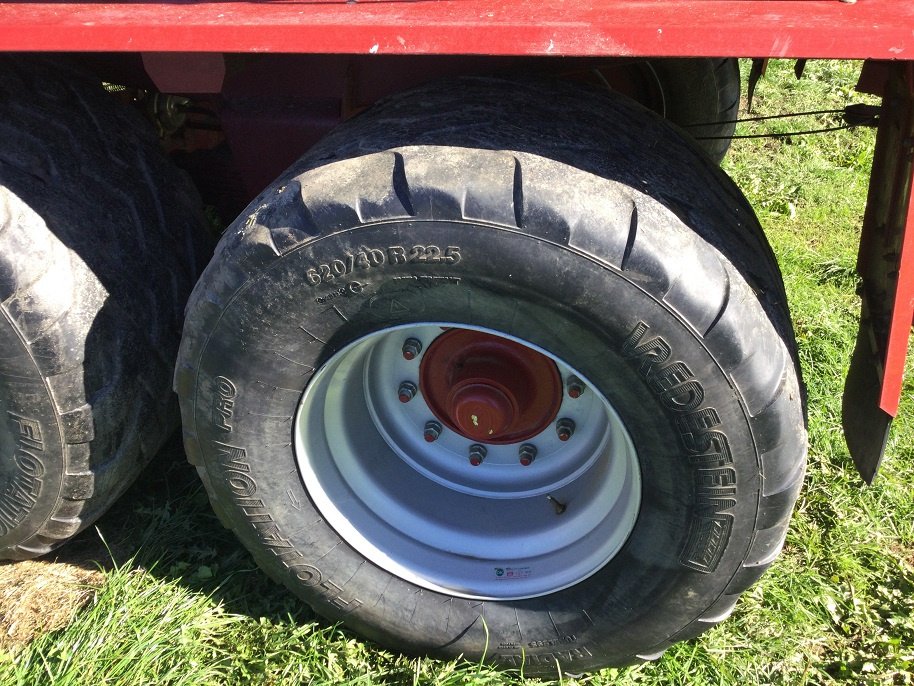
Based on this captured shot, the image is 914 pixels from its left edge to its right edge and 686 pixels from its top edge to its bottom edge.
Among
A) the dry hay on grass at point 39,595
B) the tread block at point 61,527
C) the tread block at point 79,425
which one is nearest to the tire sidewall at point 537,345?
the tread block at point 79,425

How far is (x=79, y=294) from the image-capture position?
6.24 feet

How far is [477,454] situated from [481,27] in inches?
44.2

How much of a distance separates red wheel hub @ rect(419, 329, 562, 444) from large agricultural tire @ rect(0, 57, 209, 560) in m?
0.67

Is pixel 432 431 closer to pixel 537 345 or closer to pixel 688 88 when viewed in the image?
pixel 537 345

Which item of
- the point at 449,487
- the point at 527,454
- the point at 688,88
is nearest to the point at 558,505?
the point at 527,454

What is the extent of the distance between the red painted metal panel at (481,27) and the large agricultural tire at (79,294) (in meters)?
0.43

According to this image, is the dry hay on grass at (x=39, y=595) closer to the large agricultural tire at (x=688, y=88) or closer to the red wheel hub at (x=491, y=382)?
→ the red wheel hub at (x=491, y=382)

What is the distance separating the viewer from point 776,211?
158 inches

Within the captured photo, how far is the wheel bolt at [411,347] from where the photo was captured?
6.84 feet

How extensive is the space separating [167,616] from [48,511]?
15.6 inches

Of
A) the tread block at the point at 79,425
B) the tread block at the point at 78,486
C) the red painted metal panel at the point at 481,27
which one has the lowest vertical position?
the tread block at the point at 78,486

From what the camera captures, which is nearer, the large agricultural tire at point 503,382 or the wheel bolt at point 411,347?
the large agricultural tire at point 503,382

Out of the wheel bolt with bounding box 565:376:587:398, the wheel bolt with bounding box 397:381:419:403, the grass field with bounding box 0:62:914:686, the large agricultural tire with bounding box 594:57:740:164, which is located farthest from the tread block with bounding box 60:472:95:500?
the large agricultural tire with bounding box 594:57:740:164

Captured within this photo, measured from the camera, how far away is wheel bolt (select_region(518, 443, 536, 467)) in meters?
2.18
